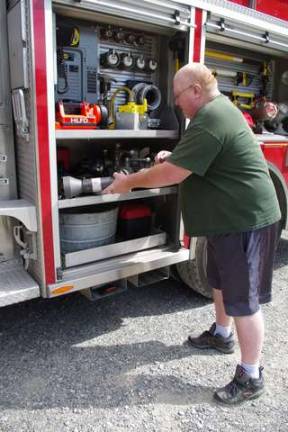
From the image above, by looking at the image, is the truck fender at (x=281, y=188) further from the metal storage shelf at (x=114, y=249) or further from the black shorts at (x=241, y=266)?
the black shorts at (x=241, y=266)

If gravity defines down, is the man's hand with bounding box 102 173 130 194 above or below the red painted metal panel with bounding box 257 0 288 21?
below

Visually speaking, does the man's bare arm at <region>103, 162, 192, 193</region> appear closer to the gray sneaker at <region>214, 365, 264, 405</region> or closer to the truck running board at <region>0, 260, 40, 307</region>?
the truck running board at <region>0, 260, 40, 307</region>

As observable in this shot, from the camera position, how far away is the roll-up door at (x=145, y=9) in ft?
7.54

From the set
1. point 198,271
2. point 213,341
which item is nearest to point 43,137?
point 198,271

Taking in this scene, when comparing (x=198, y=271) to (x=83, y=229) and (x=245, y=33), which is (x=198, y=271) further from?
(x=245, y=33)

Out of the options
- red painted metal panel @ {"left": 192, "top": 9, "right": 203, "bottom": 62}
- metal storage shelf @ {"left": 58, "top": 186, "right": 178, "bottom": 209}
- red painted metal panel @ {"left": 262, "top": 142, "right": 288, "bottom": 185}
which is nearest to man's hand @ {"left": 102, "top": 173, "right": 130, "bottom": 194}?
metal storage shelf @ {"left": 58, "top": 186, "right": 178, "bottom": 209}

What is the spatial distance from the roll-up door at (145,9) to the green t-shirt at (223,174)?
0.77 m

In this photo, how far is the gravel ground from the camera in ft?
7.11

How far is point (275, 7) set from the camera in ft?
12.2

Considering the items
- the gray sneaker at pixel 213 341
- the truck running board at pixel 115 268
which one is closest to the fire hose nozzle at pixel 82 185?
the truck running board at pixel 115 268

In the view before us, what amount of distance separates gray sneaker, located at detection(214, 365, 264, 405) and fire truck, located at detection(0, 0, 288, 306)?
3.15ft

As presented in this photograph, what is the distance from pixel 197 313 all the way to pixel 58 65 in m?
2.17

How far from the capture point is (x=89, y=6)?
231 centimetres

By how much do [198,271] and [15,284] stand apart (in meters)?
1.46
